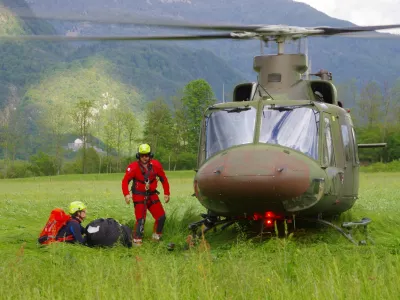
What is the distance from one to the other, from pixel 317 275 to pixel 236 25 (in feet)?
16.5

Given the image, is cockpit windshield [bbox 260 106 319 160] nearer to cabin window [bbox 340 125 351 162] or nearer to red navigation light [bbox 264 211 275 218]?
red navigation light [bbox 264 211 275 218]

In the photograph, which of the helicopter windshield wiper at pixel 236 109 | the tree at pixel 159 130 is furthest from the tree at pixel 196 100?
the helicopter windshield wiper at pixel 236 109

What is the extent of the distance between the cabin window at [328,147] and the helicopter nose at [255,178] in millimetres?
792

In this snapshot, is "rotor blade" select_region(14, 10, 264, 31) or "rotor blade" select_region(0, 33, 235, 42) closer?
"rotor blade" select_region(14, 10, 264, 31)

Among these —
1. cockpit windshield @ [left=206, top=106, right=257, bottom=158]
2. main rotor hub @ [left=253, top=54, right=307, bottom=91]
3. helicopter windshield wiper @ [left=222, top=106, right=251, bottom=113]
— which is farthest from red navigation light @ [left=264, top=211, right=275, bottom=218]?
main rotor hub @ [left=253, top=54, right=307, bottom=91]

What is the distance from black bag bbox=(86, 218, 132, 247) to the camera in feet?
38.1

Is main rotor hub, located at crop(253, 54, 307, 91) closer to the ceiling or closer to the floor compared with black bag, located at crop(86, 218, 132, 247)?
closer to the ceiling

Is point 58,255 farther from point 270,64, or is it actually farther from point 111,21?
point 270,64

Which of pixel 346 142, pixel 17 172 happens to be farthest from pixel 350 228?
pixel 17 172

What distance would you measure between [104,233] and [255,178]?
272cm

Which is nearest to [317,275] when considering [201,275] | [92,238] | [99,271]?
[201,275]

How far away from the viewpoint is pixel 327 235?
12.0 meters

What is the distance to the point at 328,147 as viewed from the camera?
38.8 feet

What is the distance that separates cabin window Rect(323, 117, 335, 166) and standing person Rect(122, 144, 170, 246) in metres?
2.90
